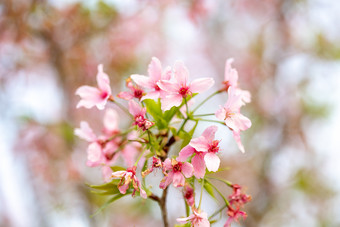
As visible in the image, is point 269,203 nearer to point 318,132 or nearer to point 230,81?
point 318,132

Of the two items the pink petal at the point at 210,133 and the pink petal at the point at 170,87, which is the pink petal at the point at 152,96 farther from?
the pink petal at the point at 210,133

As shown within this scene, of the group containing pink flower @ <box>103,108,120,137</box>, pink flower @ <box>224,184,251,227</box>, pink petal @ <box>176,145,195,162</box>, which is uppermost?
pink flower @ <box>103,108,120,137</box>

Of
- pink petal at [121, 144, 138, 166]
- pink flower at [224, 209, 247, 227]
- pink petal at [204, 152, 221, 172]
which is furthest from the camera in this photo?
pink petal at [121, 144, 138, 166]

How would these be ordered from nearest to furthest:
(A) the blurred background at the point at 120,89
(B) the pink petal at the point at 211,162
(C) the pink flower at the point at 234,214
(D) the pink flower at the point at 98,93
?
(B) the pink petal at the point at 211,162 < (C) the pink flower at the point at 234,214 < (D) the pink flower at the point at 98,93 < (A) the blurred background at the point at 120,89

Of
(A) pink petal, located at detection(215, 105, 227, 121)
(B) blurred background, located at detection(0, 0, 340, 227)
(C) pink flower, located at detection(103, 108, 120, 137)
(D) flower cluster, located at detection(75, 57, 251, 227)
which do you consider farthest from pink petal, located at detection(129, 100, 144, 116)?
(B) blurred background, located at detection(0, 0, 340, 227)

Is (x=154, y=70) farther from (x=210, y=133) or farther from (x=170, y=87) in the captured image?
(x=210, y=133)

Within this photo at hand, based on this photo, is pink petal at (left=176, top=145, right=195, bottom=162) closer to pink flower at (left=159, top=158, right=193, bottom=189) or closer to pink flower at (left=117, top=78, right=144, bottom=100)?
pink flower at (left=159, top=158, right=193, bottom=189)

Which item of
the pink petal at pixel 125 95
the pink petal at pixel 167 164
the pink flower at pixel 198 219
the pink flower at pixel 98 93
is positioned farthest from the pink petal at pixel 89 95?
the pink flower at pixel 198 219
